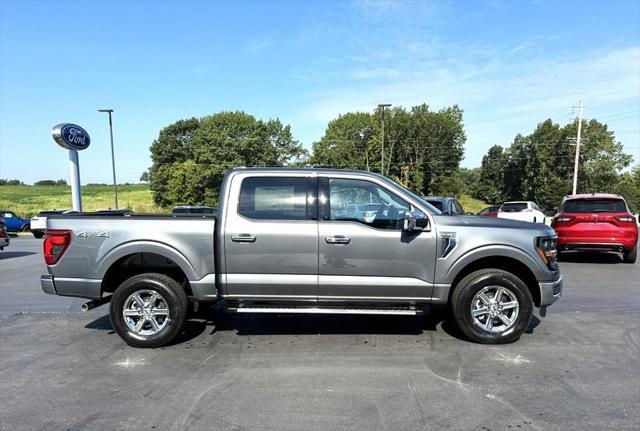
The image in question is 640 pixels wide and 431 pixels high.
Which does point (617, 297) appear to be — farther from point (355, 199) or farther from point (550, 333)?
point (355, 199)

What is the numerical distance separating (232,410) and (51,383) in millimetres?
1814

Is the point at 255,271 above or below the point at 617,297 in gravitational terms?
above

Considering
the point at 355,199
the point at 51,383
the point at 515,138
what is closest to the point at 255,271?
the point at 355,199

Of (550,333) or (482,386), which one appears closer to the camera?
(482,386)

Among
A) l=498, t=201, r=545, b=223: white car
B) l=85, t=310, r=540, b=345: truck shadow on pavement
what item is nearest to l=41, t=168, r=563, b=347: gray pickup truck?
l=85, t=310, r=540, b=345: truck shadow on pavement

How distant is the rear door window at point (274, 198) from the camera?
479cm

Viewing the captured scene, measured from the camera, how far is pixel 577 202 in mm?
10539

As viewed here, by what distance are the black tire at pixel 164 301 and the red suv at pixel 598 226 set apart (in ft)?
30.0

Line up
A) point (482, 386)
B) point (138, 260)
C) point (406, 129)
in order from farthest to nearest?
point (406, 129)
point (138, 260)
point (482, 386)

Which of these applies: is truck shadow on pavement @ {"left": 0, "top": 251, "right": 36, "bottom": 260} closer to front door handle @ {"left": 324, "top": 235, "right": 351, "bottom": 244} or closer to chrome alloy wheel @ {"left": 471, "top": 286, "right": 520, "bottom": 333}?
front door handle @ {"left": 324, "top": 235, "right": 351, "bottom": 244}

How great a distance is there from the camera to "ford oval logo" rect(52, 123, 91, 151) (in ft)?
33.2

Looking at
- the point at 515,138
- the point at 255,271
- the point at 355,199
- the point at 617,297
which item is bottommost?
the point at 617,297

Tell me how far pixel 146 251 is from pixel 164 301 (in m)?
0.59

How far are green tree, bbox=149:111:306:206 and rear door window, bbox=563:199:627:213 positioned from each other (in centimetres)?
5085
